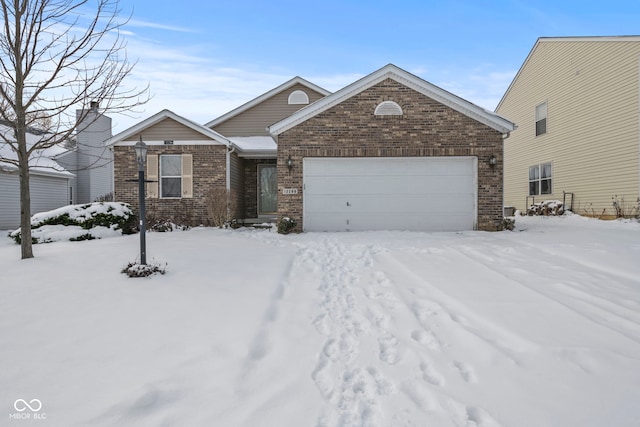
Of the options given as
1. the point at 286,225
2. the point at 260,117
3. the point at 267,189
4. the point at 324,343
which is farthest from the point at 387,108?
the point at 324,343

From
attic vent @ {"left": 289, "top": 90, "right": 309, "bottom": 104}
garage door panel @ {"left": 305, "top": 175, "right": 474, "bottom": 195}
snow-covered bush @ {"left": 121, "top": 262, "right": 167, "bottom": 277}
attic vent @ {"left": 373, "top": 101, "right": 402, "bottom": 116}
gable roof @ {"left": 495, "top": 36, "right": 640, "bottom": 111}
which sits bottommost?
snow-covered bush @ {"left": 121, "top": 262, "right": 167, "bottom": 277}

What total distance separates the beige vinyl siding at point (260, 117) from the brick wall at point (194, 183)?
368 cm

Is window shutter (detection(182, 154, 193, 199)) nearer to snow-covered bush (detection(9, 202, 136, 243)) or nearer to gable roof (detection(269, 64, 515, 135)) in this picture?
snow-covered bush (detection(9, 202, 136, 243))

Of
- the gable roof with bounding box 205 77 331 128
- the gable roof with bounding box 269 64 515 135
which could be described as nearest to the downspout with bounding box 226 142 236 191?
the gable roof with bounding box 269 64 515 135

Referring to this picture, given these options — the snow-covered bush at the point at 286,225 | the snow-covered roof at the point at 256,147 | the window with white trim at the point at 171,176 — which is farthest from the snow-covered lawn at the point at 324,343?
the snow-covered roof at the point at 256,147

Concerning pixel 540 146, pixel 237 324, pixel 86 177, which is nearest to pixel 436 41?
pixel 540 146

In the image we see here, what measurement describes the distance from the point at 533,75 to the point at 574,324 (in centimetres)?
1677

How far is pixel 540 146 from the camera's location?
1550 centimetres

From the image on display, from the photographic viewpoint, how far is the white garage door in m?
10.2

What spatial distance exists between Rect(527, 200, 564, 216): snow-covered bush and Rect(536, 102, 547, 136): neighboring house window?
348cm

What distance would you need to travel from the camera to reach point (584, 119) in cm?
1305

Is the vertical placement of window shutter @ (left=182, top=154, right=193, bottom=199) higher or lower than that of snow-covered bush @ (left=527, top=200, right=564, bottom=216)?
higher

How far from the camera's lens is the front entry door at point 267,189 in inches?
558
